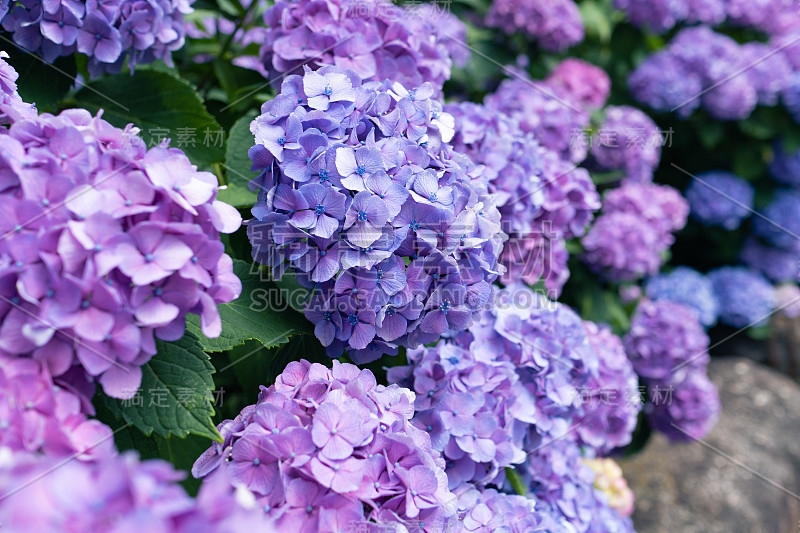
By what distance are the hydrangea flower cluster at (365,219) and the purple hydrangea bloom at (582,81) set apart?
5.58ft

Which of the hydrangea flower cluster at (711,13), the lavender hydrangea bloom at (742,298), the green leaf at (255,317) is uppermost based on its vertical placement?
the green leaf at (255,317)

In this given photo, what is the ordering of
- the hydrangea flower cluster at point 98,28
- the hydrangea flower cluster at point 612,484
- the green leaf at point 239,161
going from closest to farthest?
the hydrangea flower cluster at point 98,28
the green leaf at point 239,161
the hydrangea flower cluster at point 612,484

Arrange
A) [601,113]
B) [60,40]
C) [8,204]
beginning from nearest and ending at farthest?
[8,204]
[60,40]
[601,113]

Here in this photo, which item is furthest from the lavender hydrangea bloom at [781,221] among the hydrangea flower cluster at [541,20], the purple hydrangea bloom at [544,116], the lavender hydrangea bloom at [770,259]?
the purple hydrangea bloom at [544,116]

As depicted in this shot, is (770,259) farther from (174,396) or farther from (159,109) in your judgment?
(174,396)

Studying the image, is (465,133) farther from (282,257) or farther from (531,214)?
(282,257)

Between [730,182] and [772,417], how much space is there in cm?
114

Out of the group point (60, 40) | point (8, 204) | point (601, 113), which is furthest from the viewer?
point (601, 113)

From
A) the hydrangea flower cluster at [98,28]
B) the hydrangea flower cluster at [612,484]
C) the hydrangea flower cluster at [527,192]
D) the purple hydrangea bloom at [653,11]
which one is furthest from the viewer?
the purple hydrangea bloom at [653,11]

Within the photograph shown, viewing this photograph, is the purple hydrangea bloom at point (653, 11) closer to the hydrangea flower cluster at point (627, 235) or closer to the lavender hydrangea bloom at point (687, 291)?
the hydrangea flower cluster at point (627, 235)

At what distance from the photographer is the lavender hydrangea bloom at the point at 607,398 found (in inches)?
56.8

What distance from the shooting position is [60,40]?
112cm

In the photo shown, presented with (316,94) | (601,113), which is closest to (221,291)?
(316,94)

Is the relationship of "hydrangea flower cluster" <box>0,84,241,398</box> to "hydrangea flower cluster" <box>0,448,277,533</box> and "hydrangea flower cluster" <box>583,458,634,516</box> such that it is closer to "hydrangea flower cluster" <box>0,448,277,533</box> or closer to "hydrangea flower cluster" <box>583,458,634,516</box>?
"hydrangea flower cluster" <box>0,448,277,533</box>
